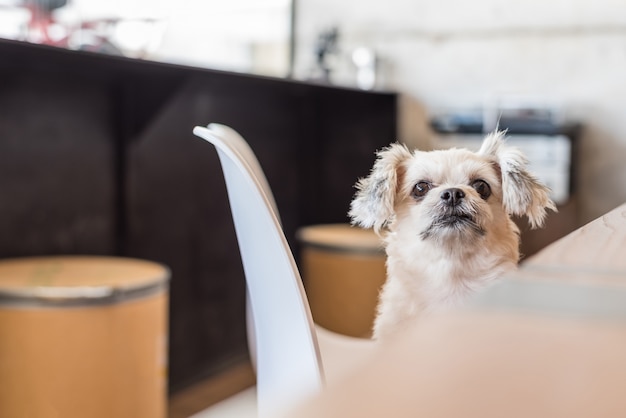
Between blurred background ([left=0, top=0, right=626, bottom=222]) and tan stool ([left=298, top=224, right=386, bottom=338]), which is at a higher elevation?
blurred background ([left=0, top=0, right=626, bottom=222])

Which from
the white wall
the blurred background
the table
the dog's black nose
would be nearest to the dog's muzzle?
the dog's black nose

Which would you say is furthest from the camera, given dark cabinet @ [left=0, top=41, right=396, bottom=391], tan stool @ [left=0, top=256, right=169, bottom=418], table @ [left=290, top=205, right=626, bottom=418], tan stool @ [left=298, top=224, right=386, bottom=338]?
dark cabinet @ [left=0, top=41, right=396, bottom=391]

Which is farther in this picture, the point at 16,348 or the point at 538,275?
the point at 16,348

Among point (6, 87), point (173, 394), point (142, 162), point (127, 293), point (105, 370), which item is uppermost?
point (6, 87)

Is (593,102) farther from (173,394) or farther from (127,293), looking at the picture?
(127,293)

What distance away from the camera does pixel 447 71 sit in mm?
4051

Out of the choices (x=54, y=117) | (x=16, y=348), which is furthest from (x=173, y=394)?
(x=16, y=348)

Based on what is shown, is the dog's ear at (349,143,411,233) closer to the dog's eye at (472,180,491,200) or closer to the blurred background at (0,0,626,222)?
the dog's eye at (472,180,491,200)

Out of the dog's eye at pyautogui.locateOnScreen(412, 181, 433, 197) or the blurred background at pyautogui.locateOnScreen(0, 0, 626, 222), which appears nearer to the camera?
the dog's eye at pyautogui.locateOnScreen(412, 181, 433, 197)

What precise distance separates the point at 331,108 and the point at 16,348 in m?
1.90

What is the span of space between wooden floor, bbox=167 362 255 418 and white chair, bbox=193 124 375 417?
1.69m

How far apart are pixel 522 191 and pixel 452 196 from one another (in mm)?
67

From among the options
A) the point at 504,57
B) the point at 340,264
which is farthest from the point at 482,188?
the point at 504,57

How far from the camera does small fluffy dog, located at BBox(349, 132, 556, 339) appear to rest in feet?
2.56
